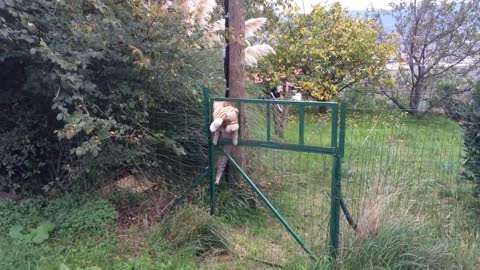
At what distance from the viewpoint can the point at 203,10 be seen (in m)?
6.04

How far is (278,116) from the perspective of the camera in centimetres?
633

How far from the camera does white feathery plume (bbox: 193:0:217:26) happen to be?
584 cm

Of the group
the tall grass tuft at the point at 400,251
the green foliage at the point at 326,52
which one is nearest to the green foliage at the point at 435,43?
the green foliage at the point at 326,52

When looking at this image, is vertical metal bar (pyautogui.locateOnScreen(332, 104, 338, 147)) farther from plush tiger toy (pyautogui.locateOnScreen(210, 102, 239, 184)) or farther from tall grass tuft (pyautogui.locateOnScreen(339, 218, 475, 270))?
plush tiger toy (pyautogui.locateOnScreen(210, 102, 239, 184))

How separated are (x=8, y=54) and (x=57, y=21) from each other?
502 millimetres

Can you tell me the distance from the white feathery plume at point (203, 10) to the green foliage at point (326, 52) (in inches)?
155

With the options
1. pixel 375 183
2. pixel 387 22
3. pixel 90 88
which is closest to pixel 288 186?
pixel 375 183

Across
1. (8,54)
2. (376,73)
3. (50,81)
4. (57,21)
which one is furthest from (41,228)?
(376,73)

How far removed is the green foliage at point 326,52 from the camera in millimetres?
10484

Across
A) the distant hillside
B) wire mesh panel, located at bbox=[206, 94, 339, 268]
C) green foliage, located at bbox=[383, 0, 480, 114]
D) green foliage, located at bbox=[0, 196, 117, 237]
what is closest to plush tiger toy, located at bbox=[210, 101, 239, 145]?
wire mesh panel, located at bbox=[206, 94, 339, 268]

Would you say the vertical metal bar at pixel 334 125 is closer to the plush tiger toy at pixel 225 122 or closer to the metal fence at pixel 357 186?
the metal fence at pixel 357 186

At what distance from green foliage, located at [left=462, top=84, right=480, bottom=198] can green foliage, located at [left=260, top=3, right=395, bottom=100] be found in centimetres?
561

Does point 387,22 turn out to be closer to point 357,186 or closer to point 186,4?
point 186,4

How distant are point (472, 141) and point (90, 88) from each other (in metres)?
3.73
